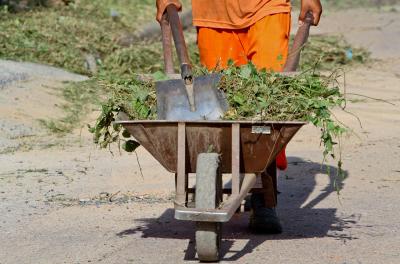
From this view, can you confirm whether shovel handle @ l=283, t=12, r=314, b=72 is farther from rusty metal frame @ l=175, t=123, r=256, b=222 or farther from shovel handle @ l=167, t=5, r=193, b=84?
rusty metal frame @ l=175, t=123, r=256, b=222

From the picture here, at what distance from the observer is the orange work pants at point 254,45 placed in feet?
21.0

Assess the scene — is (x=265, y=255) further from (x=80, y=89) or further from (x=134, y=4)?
(x=134, y=4)

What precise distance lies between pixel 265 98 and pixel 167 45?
0.99m

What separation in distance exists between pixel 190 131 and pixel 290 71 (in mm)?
753

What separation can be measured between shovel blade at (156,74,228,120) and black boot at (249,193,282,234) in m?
0.89

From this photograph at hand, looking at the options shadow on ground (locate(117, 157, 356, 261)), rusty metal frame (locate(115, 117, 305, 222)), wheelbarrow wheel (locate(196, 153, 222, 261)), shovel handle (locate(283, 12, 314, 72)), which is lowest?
shadow on ground (locate(117, 157, 356, 261))

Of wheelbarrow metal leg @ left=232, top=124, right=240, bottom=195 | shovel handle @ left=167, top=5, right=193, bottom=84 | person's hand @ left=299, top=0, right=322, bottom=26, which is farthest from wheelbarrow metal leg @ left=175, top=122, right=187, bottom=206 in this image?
person's hand @ left=299, top=0, right=322, bottom=26

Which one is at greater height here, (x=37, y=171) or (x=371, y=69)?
(x=371, y=69)

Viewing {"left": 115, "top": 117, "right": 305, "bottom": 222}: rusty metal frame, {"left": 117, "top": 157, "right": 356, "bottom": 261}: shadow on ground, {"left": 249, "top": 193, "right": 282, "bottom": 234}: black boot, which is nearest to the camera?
{"left": 115, "top": 117, "right": 305, "bottom": 222}: rusty metal frame

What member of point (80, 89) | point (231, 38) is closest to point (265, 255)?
point (231, 38)

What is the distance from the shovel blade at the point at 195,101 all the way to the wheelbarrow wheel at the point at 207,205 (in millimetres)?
319

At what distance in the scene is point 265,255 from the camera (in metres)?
5.64

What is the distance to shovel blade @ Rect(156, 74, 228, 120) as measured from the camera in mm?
5602

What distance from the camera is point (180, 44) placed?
611 centimetres
